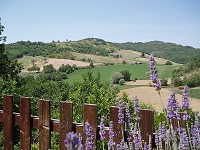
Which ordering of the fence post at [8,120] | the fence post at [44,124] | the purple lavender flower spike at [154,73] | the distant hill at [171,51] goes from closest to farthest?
1. the purple lavender flower spike at [154,73]
2. the fence post at [44,124]
3. the fence post at [8,120]
4. the distant hill at [171,51]

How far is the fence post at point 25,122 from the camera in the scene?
276cm

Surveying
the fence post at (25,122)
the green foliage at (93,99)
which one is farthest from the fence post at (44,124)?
the green foliage at (93,99)

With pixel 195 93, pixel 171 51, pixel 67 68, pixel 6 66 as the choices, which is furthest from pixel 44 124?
pixel 171 51

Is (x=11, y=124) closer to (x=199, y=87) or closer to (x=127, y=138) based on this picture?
(x=127, y=138)

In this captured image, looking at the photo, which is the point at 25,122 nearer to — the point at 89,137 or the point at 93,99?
the point at 89,137

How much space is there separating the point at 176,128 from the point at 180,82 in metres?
43.6

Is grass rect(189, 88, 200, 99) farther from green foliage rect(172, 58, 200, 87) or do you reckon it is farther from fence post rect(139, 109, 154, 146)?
fence post rect(139, 109, 154, 146)

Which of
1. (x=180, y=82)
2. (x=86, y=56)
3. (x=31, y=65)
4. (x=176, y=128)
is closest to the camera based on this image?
(x=176, y=128)

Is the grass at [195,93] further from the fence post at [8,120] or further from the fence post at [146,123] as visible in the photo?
the fence post at [146,123]

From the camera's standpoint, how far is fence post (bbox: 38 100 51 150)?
8.61ft

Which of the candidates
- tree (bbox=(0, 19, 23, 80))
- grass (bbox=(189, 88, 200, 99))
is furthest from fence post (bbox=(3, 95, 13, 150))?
grass (bbox=(189, 88, 200, 99))

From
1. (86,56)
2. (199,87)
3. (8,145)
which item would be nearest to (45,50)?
(86,56)

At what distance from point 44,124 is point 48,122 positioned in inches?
2.3

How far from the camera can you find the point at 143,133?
7.37ft
